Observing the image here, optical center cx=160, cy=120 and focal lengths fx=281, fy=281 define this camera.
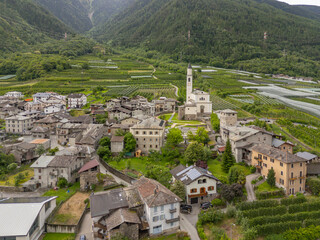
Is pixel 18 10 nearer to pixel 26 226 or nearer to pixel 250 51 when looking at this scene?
Result: pixel 250 51

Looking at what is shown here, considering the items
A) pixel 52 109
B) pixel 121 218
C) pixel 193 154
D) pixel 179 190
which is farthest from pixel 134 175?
pixel 52 109

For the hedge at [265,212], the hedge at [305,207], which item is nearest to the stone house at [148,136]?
the hedge at [265,212]

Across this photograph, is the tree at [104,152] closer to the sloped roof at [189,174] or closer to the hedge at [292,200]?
the sloped roof at [189,174]

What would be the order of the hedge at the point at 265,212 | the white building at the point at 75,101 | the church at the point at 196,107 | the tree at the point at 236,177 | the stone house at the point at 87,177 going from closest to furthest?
the hedge at the point at 265,212 → the tree at the point at 236,177 → the stone house at the point at 87,177 → the church at the point at 196,107 → the white building at the point at 75,101

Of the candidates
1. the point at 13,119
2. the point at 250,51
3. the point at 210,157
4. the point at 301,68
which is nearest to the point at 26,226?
the point at 210,157

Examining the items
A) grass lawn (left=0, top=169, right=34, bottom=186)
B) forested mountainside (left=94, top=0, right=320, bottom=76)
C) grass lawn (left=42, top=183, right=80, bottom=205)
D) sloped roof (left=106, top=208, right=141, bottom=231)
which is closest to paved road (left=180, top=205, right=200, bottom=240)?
sloped roof (left=106, top=208, right=141, bottom=231)

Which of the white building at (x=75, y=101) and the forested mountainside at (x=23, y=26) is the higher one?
the forested mountainside at (x=23, y=26)

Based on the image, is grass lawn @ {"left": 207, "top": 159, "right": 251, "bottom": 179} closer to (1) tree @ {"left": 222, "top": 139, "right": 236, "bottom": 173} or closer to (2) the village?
(2) the village
